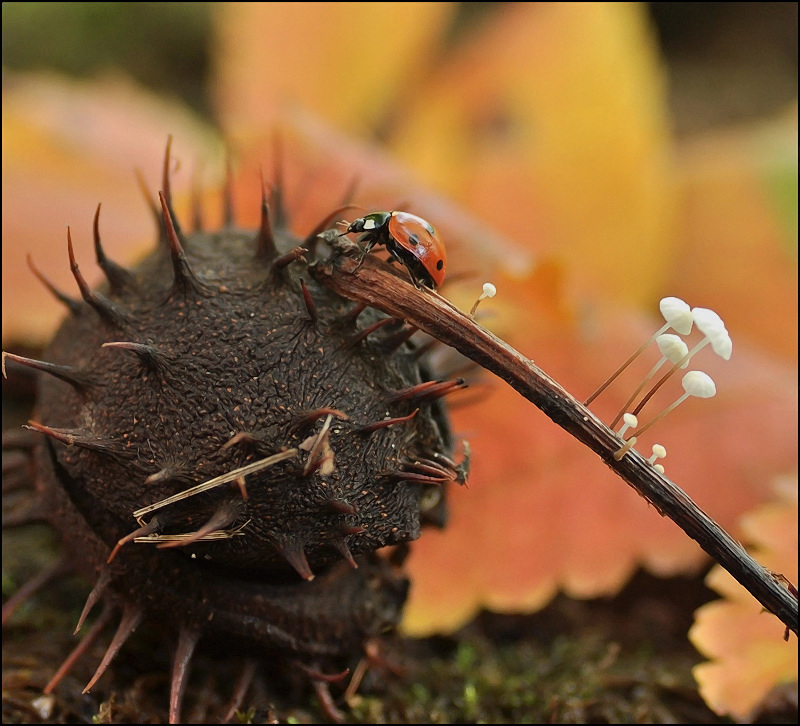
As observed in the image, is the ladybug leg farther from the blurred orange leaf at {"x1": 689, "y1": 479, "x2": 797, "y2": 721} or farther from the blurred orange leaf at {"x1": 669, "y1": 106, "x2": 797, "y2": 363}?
the blurred orange leaf at {"x1": 669, "y1": 106, "x2": 797, "y2": 363}

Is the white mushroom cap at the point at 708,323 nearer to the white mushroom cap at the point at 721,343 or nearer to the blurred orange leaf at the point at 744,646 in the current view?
the white mushroom cap at the point at 721,343

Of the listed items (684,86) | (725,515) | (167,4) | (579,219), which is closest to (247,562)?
(725,515)

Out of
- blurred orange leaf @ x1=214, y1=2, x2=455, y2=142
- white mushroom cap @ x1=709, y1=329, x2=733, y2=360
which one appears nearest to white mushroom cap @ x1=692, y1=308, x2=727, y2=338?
white mushroom cap @ x1=709, y1=329, x2=733, y2=360

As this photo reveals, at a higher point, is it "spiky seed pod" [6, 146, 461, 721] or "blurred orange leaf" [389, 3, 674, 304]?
"blurred orange leaf" [389, 3, 674, 304]

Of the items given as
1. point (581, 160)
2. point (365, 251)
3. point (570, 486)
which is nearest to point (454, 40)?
point (581, 160)

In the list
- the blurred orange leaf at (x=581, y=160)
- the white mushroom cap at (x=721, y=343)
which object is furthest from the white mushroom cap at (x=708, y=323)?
the blurred orange leaf at (x=581, y=160)

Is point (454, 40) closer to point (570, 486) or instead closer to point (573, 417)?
point (570, 486)
